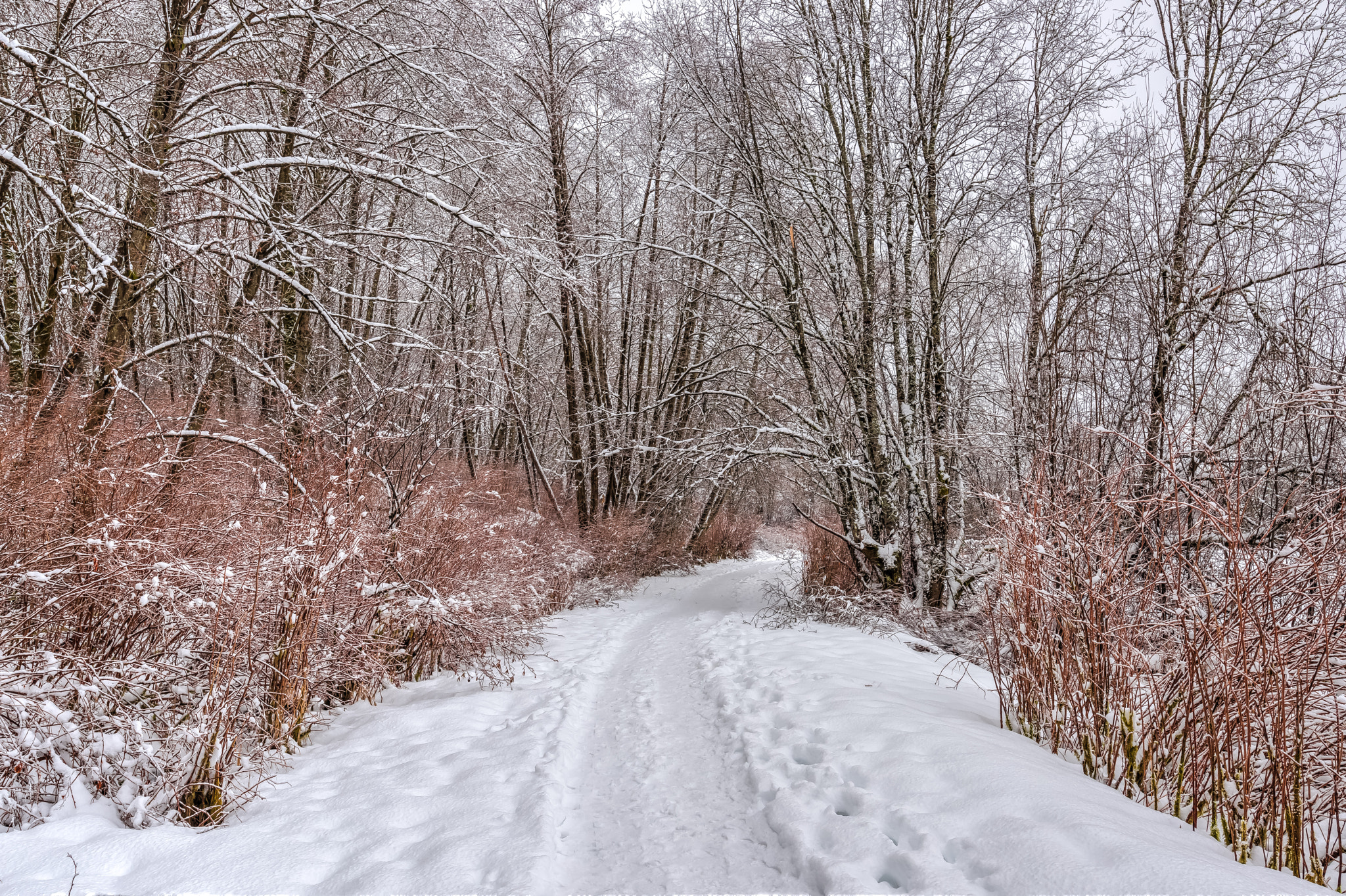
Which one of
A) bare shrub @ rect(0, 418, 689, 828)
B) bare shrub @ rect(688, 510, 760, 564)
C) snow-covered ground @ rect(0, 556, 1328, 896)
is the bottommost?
bare shrub @ rect(688, 510, 760, 564)

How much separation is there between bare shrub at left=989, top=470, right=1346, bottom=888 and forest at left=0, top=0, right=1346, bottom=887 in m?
0.03

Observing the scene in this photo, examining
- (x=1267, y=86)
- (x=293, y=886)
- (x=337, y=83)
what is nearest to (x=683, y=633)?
(x=293, y=886)

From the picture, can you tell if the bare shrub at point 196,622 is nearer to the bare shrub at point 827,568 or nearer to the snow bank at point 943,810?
the snow bank at point 943,810

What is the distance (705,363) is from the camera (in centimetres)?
1090

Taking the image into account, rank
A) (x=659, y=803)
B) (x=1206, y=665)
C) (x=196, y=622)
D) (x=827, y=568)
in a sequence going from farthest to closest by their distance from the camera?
(x=827, y=568), (x=659, y=803), (x=196, y=622), (x=1206, y=665)

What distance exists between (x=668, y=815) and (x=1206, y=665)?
8.57ft

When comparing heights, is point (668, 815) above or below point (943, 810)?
below


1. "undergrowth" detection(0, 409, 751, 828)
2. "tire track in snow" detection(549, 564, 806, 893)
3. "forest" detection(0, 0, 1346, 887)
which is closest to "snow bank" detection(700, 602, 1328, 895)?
"tire track in snow" detection(549, 564, 806, 893)

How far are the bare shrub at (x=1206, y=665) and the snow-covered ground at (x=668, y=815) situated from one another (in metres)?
0.28

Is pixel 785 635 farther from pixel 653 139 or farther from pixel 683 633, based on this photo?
pixel 653 139

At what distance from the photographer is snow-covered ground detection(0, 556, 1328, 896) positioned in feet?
7.07

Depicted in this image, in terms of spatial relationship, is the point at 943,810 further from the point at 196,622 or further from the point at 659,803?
the point at 196,622

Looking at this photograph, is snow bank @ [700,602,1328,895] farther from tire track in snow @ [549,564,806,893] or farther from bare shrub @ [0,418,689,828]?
bare shrub @ [0,418,689,828]

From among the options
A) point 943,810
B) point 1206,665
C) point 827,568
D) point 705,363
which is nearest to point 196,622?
point 943,810
